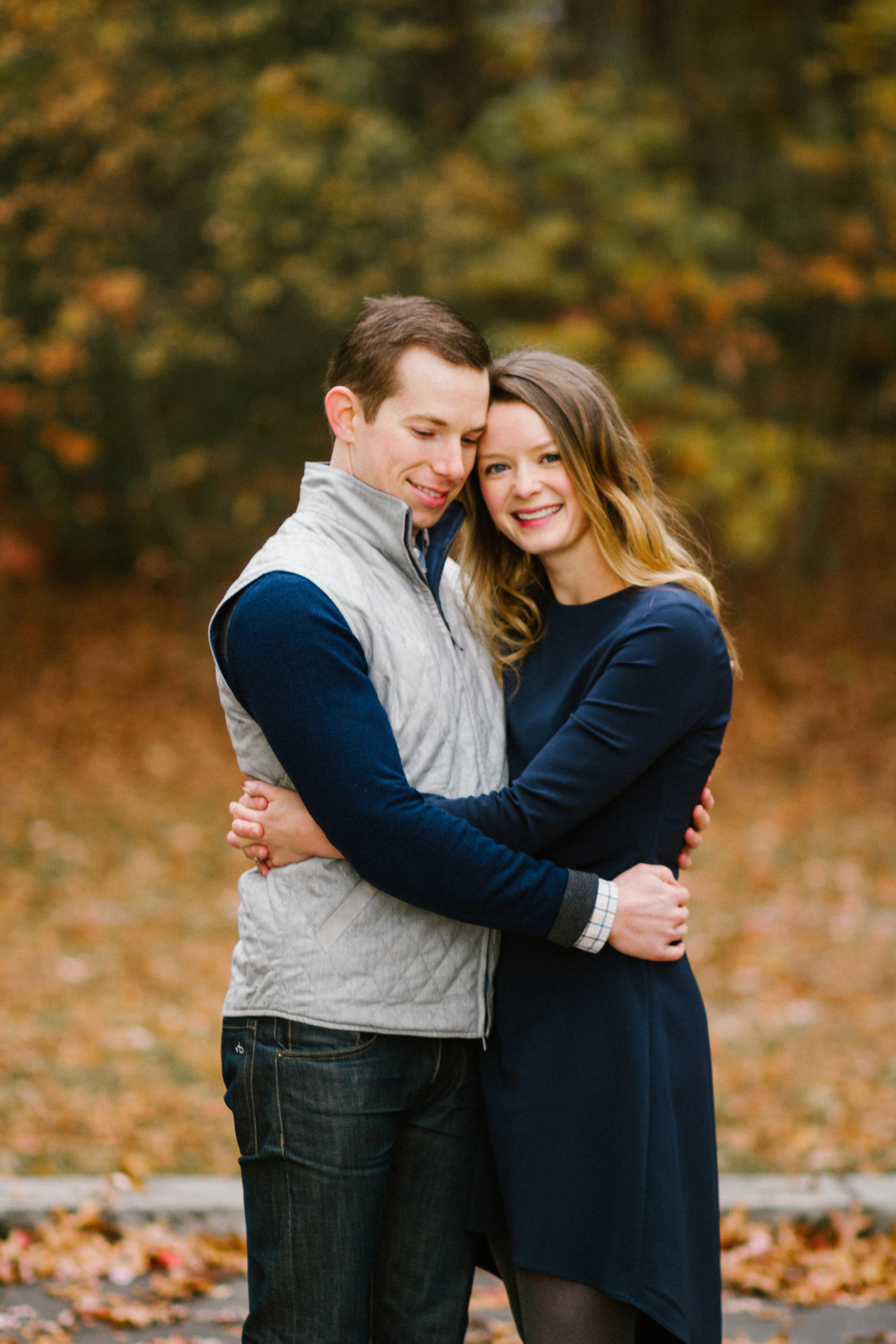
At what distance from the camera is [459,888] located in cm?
216

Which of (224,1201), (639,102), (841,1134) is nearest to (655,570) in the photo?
(224,1201)

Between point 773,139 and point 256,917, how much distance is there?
12934mm

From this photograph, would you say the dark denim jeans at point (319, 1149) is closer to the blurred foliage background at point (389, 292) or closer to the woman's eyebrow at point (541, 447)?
the woman's eyebrow at point (541, 447)

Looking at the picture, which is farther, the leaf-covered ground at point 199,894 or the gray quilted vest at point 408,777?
the leaf-covered ground at point 199,894

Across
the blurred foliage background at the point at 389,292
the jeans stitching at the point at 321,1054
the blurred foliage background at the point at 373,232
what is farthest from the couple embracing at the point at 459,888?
the blurred foliage background at the point at 373,232

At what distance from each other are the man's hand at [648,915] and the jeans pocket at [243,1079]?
2.16ft

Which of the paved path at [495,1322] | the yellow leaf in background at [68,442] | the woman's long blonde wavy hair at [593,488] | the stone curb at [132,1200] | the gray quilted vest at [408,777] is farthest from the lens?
the yellow leaf in background at [68,442]

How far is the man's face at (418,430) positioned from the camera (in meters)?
2.37

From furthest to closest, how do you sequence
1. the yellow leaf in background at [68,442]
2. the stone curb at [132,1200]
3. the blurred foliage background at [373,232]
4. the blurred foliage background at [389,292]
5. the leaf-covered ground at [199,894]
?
the yellow leaf in background at [68,442], the blurred foliage background at [373,232], the blurred foliage background at [389,292], the leaf-covered ground at [199,894], the stone curb at [132,1200]

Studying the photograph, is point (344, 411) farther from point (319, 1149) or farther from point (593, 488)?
point (319, 1149)

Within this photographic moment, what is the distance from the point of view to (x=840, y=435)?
1406cm

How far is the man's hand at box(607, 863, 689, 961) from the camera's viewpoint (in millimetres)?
2305

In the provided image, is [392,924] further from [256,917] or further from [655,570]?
[655,570]

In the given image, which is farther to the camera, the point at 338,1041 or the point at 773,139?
the point at 773,139
